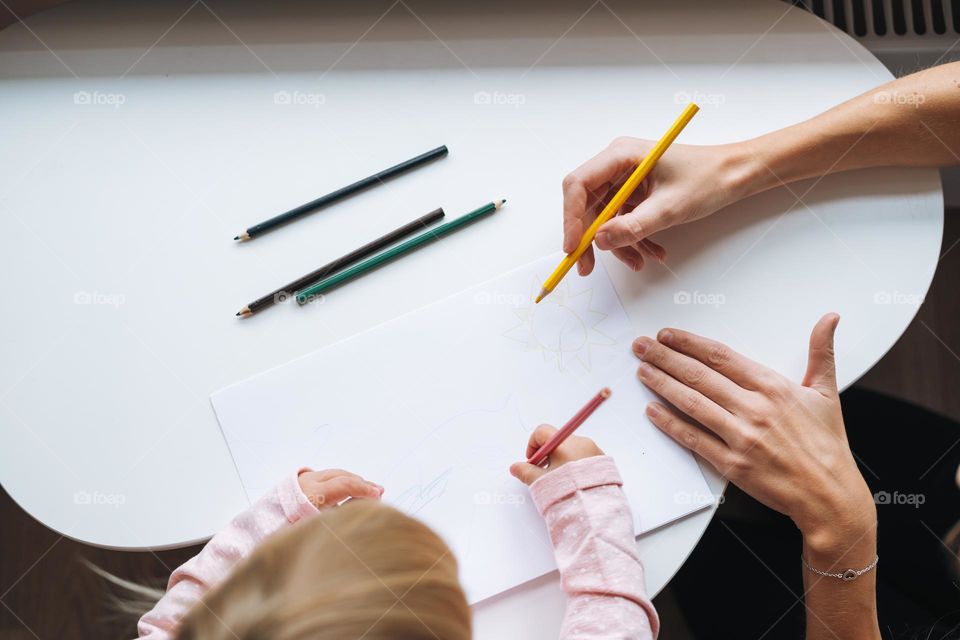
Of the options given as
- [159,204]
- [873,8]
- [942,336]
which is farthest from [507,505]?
[942,336]

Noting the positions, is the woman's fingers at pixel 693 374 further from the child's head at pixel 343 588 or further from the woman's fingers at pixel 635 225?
the child's head at pixel 343 588

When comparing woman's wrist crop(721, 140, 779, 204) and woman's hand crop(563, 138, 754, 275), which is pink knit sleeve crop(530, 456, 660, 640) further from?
woman's wrist crop(721, 140, 779, 204)

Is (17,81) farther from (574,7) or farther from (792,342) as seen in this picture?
(792,342)

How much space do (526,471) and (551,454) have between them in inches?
1.2

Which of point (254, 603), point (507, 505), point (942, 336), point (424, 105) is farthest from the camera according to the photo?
point (942, 336)

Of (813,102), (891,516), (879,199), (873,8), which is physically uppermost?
(873,8)

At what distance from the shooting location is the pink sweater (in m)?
0.68

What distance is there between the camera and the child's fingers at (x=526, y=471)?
0.71 metres

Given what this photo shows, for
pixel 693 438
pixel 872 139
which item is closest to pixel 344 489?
pixel 693 438

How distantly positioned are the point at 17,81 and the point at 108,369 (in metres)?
0.36

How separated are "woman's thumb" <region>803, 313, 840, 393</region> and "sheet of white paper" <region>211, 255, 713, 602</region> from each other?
16cm

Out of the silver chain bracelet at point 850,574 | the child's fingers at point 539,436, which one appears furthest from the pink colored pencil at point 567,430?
the silver chain bracelet at point 850,574

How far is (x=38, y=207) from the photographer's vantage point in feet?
2.64

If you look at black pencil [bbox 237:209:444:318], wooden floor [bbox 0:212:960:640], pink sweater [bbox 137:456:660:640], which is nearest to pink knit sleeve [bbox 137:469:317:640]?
pink sweater [bbox 137:456:660:640]
